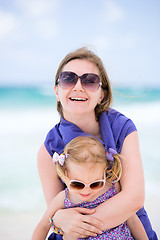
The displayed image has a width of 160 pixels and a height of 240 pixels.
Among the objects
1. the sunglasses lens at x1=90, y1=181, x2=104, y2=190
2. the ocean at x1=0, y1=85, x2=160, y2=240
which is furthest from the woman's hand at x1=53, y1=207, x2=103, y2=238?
the ocean at x1=0, y1=85, x2=160, y2=240

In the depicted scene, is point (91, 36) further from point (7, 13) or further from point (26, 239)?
point (26, 239)

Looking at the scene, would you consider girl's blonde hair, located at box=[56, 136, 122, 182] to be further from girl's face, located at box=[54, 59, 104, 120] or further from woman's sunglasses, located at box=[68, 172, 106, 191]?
girl's face, located at box=[54, 59, 104, 120]

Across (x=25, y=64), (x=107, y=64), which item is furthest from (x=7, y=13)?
(x=107, y=64)

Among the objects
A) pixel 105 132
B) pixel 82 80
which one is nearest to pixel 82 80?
pixel 82 80

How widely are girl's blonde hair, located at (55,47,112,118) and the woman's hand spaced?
80cm

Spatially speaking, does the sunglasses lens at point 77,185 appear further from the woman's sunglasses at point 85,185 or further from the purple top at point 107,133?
the purple top at point 107,133

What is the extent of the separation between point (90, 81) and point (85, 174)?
677mm

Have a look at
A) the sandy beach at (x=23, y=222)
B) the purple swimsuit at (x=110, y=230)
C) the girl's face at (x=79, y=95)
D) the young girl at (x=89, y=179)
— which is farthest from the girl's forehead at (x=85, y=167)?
the sandy beach at (x=23, y=222)

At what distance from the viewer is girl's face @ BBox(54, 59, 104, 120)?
2035 millimetres

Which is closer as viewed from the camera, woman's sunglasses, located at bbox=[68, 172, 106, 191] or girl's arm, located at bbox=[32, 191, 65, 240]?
woman's sunglasses, located at bbox=[68, 172, 106, 191]

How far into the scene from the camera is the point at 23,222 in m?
3.07

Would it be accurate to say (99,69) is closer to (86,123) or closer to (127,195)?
(86,123)

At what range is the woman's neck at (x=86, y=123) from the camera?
2172 millimetres

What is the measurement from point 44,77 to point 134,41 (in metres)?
4.90
